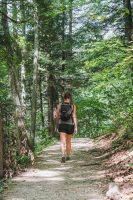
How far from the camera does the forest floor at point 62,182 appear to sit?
6.29 m

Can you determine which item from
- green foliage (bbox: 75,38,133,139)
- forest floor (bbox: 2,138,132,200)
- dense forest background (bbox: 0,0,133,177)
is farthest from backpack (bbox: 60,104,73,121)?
green foliage (bbox: 75,38,133,139)

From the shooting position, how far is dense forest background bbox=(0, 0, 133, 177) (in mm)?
9797

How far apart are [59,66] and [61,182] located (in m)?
17.7

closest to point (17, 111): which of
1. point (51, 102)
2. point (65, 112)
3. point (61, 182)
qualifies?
A: point (65, 112)

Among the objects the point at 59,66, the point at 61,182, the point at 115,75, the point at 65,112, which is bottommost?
the point at 61,182

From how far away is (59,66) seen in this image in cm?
2470

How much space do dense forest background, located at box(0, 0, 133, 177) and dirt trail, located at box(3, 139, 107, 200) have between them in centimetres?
61

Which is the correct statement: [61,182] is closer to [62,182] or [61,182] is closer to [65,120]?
[62,182]

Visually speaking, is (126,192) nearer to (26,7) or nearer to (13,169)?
(13,169)

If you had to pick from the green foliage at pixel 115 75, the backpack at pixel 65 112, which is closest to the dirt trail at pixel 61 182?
the backpack at pixel 65 112

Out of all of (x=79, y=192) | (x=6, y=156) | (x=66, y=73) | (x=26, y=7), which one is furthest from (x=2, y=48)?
(x=66, y=73)

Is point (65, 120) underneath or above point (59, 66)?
underneath

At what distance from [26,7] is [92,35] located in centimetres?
1389

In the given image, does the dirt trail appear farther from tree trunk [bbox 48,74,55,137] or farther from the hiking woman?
tree trunk [bbox 48,74,55,137]
